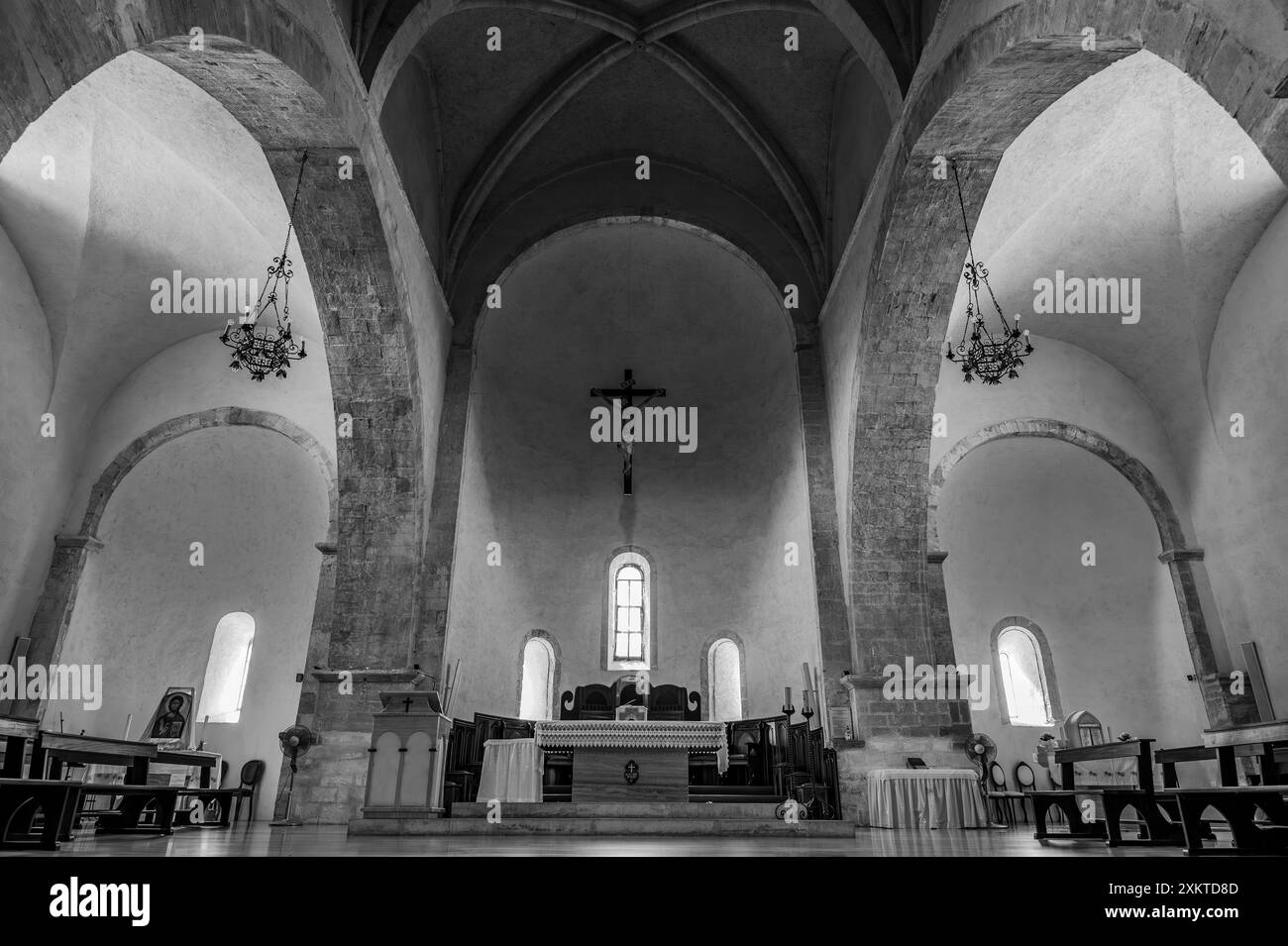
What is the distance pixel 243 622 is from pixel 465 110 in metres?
8.84

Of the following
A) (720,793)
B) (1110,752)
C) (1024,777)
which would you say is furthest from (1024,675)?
(1110,752)

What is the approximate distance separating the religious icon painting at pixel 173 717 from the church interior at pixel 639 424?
0.12 meters

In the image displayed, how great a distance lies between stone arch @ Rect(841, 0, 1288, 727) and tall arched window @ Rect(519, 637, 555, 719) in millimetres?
5520

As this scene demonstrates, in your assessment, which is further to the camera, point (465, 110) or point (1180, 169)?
point (465, 110)

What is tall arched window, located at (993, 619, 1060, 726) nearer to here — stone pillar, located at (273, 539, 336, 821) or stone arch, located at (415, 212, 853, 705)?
stone arch, located at (415, 212, 853, 705)

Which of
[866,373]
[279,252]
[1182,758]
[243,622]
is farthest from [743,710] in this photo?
[279,252]

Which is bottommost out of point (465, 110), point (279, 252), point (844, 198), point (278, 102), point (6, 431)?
point (6, 431)

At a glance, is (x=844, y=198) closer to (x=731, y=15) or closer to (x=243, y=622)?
(x=731, y=15)

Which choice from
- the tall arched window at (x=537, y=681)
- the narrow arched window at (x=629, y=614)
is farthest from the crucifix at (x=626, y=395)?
the tall arched window at (x=537, y=681)

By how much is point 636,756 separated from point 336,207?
6.62 metres

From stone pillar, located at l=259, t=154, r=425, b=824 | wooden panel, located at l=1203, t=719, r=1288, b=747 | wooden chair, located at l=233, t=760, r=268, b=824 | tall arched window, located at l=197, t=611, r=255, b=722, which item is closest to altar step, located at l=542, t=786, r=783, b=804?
stone pillar, located at l=259, t=154, r=425, b=824

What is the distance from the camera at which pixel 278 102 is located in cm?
791

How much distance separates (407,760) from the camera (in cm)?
810

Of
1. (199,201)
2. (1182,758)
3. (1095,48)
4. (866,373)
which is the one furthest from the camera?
(199,201)
